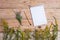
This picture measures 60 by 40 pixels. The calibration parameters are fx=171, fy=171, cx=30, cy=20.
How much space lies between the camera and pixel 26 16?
5.67ft

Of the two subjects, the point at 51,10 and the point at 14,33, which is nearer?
the point at 14,33

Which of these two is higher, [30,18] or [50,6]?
[50,6]

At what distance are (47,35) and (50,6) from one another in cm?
50

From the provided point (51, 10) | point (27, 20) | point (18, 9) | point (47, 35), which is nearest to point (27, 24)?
point (27, 20)

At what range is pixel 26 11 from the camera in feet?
5.69

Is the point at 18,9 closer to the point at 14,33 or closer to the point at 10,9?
the point at 10,9

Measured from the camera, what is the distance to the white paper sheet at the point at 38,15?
1.73 meters

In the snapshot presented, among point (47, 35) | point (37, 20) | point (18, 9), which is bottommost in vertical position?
point (47, 35)

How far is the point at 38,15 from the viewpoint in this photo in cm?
175

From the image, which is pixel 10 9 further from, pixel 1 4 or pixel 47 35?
pixel 47 35

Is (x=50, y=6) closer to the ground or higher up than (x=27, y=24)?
higher up

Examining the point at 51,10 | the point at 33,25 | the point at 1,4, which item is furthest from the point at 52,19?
the point at 1,4

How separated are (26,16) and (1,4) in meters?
0.28

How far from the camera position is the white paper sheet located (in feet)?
5.69
